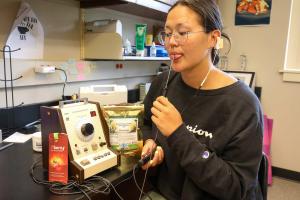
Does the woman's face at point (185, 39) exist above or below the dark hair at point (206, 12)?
below

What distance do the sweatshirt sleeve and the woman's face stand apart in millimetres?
253

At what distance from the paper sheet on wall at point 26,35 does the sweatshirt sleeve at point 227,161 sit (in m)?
1.00

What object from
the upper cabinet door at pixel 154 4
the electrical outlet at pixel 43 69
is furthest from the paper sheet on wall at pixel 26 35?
the upper cabinet door at pixel 154 4

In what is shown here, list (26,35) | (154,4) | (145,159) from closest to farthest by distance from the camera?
(145,159), (26,35), (154,4)

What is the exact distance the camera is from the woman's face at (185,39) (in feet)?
3.18

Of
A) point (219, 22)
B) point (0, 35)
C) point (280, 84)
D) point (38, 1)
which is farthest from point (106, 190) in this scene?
point (280, 84)

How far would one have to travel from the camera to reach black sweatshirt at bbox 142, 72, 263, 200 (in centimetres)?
88

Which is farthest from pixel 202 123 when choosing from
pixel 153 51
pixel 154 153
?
pixel 153 51

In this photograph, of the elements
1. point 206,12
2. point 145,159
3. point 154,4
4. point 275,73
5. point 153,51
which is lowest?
point 145,159

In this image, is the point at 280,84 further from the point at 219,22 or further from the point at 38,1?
the point at 38,1

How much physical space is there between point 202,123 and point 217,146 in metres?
0.11

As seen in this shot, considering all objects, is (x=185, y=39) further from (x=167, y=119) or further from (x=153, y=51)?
(x=153, y=51)

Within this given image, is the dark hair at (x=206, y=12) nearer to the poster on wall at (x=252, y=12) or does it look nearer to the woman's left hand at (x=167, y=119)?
the woman's left hand at (x=167, y=119)

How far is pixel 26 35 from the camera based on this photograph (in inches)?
57.7
